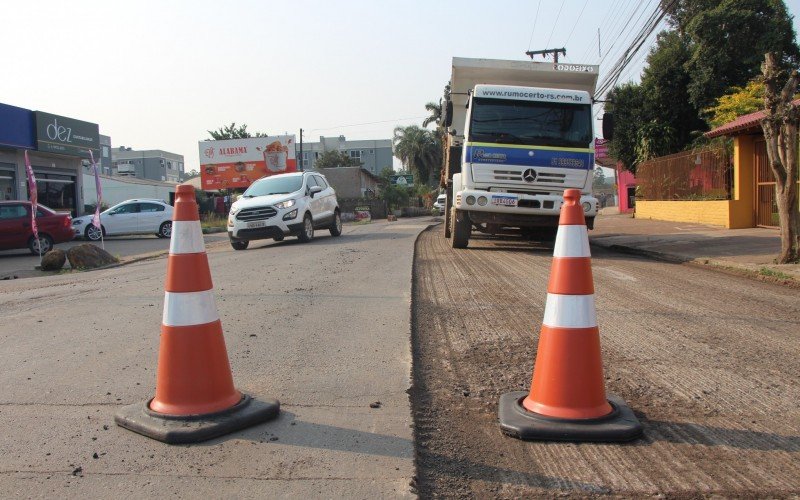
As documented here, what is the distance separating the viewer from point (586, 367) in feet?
10.8

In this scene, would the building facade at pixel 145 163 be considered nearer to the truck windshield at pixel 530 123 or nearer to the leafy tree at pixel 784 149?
the truck windshield at pixel 530 123

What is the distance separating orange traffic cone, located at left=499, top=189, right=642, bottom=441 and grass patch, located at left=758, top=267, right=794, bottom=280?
651 cm

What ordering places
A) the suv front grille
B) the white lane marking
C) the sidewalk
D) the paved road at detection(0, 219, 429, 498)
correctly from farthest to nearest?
the suv front grille, the sidewalk, the white lane marking, the paved road at detection(0, 219, 429, 498)

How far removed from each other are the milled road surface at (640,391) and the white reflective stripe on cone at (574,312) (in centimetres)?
61

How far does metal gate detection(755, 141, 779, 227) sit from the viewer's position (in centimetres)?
1633

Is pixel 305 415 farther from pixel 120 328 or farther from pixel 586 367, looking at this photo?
pixel 120 328

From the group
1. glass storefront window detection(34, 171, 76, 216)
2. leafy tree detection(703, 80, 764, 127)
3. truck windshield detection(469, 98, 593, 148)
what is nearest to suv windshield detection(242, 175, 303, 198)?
truck windshield detection(469, 98, 593, 148)

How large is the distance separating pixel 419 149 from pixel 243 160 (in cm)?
3270

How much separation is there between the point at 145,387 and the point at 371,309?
2.82 m

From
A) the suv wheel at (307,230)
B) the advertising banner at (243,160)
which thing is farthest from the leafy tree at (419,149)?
the suv wheel at (307,230)

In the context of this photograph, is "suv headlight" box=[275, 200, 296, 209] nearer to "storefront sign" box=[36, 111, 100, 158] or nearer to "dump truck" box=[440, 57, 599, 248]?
"dump truck" box=[440, 57, 599, 248]

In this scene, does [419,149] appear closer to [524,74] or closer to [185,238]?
[524,74]

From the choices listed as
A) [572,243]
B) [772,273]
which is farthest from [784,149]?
[572,243]

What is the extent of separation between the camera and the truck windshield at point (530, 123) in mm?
11867
